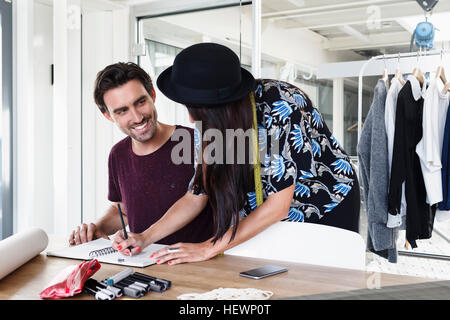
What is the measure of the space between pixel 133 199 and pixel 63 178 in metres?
1.42

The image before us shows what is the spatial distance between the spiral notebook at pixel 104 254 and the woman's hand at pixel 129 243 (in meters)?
0.01

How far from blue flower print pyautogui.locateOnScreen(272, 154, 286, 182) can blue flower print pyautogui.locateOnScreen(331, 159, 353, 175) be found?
310mm

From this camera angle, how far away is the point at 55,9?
2.94 metres

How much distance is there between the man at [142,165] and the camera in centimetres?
178

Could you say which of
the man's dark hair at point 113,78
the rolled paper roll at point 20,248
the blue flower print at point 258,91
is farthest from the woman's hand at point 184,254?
the man's dark hair at point 113,78

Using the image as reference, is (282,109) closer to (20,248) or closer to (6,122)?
(20,248)

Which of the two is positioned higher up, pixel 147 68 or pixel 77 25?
pixel 77 25

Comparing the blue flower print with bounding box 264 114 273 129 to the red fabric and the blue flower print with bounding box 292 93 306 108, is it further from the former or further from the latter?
the red fabric

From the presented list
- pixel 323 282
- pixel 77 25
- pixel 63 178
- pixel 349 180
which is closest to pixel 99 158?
pixel 63 178

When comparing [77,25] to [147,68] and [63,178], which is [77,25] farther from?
[63,178]

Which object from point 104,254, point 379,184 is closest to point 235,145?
point 104,254

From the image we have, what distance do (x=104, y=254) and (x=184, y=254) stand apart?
0.82 ft

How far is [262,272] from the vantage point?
1111 mm
